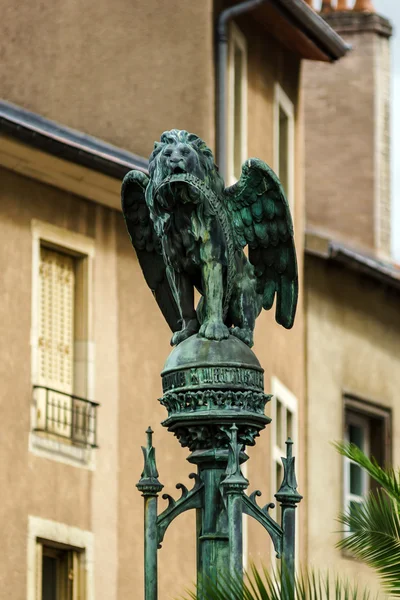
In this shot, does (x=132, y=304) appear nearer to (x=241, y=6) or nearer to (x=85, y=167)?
(x=85, y=167)

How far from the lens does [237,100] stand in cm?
2866

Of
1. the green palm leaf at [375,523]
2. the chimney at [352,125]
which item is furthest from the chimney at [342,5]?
the green palm leaf at [375,523]

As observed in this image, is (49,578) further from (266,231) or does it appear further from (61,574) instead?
(266,231)

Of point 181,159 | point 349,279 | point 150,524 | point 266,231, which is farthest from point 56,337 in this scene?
point 150,524

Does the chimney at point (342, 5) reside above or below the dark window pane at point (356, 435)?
above

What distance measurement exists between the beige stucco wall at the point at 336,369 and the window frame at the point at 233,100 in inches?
168

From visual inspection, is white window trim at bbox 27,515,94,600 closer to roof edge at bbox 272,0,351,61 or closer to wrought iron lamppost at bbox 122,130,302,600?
roof edge at bbox 272,0,351,61

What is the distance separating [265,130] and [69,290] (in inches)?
165

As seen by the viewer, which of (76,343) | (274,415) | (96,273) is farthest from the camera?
(274,415)

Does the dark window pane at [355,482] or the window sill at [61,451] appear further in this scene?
the dark window pane at [355,482]

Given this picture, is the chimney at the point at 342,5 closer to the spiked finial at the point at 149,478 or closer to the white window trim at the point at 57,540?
the white window trim at the point at 57,540

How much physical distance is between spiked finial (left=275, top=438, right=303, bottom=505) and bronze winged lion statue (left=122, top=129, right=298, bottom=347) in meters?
0.64

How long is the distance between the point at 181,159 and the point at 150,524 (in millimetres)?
1660

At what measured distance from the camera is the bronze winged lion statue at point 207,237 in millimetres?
11258
